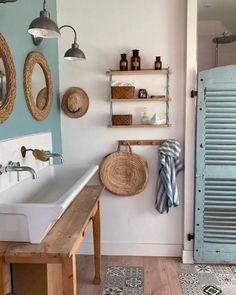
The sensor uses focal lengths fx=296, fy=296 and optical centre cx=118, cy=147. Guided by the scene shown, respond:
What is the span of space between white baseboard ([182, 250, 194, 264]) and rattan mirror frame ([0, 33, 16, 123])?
6.50ft

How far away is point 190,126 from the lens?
2.61 meters

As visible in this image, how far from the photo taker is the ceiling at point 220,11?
298 centimetres

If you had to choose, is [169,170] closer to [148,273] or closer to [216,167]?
[216,167]

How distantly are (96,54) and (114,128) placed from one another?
0.69 metres

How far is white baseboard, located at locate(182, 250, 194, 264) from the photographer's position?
2703 millimetres

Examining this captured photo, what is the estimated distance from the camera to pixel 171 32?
2617 millimetres

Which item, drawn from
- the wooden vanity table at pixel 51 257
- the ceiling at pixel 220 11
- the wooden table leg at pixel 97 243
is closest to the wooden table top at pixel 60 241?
the wooden vanity table at pixel 51 257

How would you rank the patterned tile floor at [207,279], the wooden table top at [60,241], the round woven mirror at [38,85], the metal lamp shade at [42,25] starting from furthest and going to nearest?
the patterned tile floor at [207,279] < the round woven mirror at [38,85] < the metal lamp shade at [42,25] < the wooden table top at [60,241]

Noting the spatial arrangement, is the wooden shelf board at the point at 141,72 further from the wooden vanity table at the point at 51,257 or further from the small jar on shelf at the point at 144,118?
the wooden vanity table at the point at 51,257

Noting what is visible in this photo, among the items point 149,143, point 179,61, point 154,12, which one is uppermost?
point 154,12

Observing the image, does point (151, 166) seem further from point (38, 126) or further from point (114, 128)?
point (38, 126)

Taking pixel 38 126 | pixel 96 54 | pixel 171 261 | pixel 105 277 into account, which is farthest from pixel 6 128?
pixel 171 261

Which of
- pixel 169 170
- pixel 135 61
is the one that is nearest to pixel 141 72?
pixel 135 61

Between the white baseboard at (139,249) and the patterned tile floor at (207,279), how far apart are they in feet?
0.51
